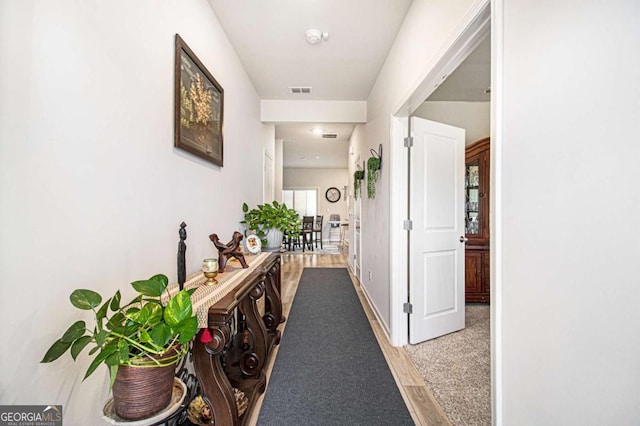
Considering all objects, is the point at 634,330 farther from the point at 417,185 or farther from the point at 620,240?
the point at 417,185

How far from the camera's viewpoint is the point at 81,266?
0.94 metres

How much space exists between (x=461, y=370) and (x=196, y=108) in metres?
2.65

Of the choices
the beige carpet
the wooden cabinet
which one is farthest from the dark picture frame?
the wooden cabinet

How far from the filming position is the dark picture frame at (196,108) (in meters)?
1.57

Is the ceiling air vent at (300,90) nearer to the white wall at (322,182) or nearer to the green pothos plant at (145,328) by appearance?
the green pothos plant at (145,328)

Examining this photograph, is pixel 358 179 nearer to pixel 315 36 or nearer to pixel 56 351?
pixel 315 36

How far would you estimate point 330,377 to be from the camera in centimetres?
196

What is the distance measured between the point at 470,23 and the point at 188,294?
1.64m

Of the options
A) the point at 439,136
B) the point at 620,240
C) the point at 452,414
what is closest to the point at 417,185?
the point at 439,136

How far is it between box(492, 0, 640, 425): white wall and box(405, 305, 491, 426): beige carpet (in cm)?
76

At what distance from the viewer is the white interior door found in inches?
97.2

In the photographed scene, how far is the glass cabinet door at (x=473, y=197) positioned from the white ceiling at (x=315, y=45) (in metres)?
0.97

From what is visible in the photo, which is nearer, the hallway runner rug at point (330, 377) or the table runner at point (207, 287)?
the table runner at point (207, 287)
